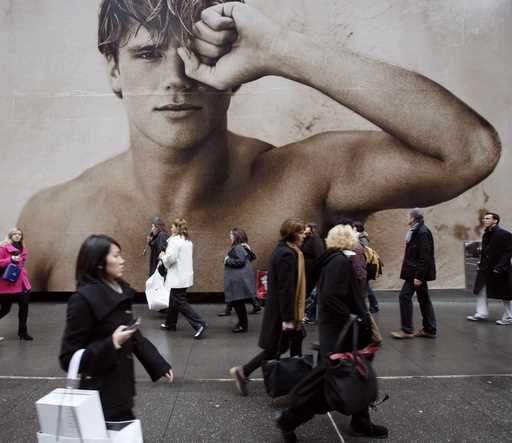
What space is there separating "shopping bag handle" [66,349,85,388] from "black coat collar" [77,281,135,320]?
0.66ft

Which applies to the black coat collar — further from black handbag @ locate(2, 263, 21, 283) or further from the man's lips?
the man's lips

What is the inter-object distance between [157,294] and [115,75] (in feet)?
16.2

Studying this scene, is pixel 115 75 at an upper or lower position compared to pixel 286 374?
upper

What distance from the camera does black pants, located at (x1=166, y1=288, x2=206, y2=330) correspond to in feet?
21.9

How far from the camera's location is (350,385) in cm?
310

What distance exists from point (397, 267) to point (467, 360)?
379 cm

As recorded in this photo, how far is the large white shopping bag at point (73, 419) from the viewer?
2.15 metres

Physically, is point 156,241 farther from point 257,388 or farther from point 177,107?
point 257,388

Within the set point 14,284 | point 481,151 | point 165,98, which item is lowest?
point 14,284

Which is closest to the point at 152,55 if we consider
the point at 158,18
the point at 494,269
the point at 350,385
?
the point at 158,18

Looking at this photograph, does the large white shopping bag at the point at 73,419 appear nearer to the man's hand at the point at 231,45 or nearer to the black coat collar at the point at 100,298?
the black coat collar at the point at 100,298

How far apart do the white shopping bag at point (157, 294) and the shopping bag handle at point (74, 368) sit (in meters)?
4.66

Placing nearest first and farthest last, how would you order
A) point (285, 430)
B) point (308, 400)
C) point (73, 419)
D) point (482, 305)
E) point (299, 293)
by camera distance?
point (73, 419), point (308, 400), point (285, 430), point (299, 293), point (482, 305)

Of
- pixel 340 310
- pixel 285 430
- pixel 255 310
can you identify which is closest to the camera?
pixel 285 430
